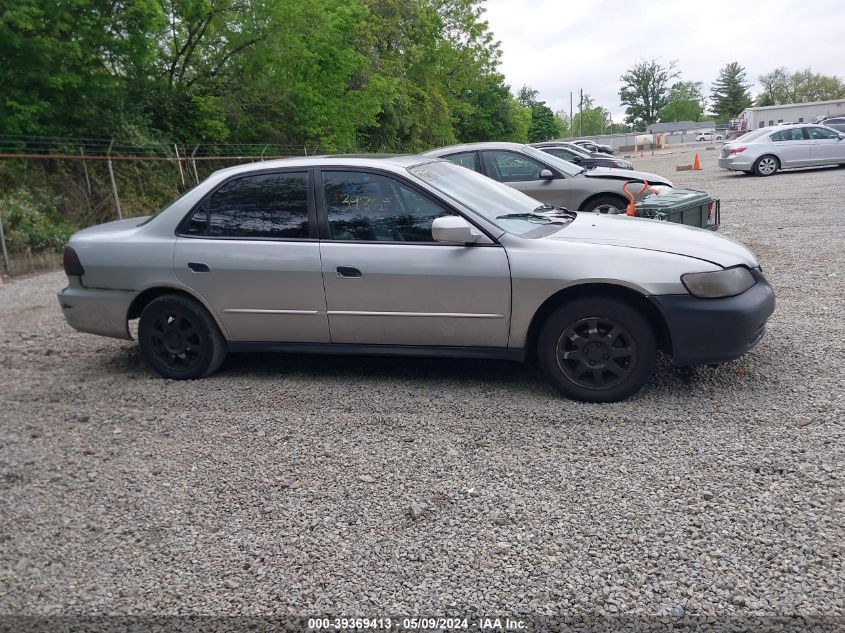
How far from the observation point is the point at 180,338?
5.41m

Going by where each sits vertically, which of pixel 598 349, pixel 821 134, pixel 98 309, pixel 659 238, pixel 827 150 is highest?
pixel 821 134

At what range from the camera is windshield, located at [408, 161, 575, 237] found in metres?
4.95

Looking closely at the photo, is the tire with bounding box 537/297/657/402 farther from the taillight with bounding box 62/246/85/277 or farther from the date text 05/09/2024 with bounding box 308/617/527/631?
the taillight with bounding box 62/246/85/277

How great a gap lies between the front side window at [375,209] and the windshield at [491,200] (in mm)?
178

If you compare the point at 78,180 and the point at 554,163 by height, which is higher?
the point at 78,180

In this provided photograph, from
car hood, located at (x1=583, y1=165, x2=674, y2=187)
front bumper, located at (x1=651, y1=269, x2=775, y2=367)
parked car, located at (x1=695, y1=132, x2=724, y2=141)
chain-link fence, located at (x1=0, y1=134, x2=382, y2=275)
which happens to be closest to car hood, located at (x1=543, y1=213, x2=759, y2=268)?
front bumper, located at (x1=651, y1=269, x2=775, y2=367)

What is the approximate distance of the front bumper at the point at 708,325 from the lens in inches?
171

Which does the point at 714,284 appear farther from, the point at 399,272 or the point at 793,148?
the point at 793,148

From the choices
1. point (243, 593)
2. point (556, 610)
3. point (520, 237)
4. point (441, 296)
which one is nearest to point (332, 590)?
point (243, 593)

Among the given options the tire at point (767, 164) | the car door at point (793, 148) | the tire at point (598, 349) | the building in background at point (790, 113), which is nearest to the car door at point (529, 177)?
the tire at point (598, 349)

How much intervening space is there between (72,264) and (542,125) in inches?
3626

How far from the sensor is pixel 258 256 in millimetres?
5098

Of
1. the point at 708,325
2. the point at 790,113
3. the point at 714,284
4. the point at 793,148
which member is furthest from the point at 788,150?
the point at 790,113

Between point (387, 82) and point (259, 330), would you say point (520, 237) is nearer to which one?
point (259, 330)
